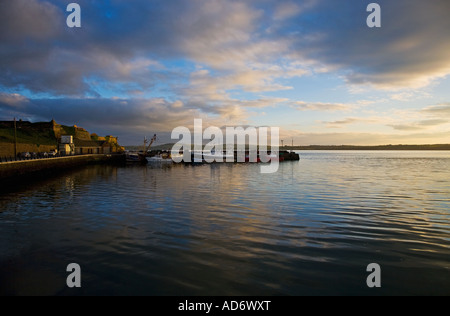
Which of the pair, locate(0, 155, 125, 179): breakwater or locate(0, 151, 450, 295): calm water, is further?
locate(0, 155, 125, 179): breakwater

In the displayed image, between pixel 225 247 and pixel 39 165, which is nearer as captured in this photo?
pixel 225 247

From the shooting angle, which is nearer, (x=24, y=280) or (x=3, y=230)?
(x=24, y=280)

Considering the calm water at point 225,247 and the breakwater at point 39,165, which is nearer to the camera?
the calm water at point 225,247

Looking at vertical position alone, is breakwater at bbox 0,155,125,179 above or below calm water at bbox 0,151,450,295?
above

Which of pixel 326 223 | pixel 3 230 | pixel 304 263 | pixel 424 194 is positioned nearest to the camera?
pixel 304 263

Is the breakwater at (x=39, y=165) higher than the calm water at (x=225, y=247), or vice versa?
the breakwater at (x=39, y=165)

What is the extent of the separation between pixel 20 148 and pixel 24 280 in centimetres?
7952

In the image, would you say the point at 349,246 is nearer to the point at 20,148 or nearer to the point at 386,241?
the point at 386,241

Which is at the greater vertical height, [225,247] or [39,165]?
[39,165]
